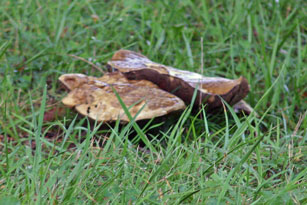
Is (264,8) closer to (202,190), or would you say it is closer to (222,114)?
(222,114)

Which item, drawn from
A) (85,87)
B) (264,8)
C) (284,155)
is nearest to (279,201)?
(284,155)

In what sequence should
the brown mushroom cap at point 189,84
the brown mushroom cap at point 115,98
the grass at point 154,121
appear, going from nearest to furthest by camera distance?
1. the grass at point 154,121
2. the brown mushroom cap at point 115,98
3. the brown mushroom cap at point 189,84

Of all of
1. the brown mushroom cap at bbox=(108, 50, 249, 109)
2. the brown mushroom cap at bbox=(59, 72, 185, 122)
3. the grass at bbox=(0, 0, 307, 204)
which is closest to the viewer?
the grass at bbox=(0, 0, 307, 204)

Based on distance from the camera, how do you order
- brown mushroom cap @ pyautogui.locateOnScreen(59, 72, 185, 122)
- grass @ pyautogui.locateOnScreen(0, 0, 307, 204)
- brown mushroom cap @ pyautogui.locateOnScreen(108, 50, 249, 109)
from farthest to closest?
brown mushroom cap @ pyautogui.locateOnScreen(108, 50, 249, 109), brown mushroom cap @ pyautogui.locateOnScreen(59, 72, 185, 122), grass @ pyautogui.locateOnScreen(0, 0, 307, 204)

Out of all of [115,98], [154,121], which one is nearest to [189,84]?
[154,121]

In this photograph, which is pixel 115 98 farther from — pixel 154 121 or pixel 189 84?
pixel 189 84

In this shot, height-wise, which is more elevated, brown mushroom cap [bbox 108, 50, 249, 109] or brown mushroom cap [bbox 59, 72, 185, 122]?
brown mushroom cap [bbox 108, 50, 249, 109]

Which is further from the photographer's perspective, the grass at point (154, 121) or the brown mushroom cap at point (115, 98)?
the brown mushroom cap at point (115, 98)

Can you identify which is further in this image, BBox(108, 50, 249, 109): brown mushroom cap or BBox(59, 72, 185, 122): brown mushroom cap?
BBox(108, 50, 249, 109): brown mushroom cap
